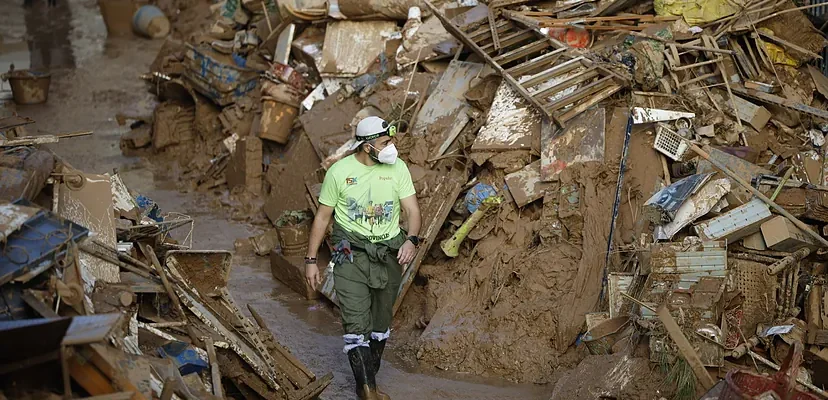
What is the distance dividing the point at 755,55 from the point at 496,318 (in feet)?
13.4

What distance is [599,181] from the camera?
8.23 meters

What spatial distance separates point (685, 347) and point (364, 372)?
2.40 meters

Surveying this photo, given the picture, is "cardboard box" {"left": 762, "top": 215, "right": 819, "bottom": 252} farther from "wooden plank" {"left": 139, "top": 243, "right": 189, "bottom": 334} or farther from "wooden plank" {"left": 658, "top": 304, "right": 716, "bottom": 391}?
"wooden plank" {"left": 139, "top": 243, "right": 189, "bottom": 334}

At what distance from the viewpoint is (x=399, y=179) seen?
671 cm

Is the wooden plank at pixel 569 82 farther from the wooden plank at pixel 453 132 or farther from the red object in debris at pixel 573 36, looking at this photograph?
the wooden plank at pixel 453 132

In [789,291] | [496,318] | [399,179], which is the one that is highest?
[399,179]

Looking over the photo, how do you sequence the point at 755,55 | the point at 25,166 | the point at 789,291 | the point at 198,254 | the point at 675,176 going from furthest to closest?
1. the point at 755,55
2. the point at 675,176
3. the point at 789,291
4. the point at 198,254
5. the point at 25,166

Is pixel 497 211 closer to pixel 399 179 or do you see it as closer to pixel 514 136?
pixel 514 136

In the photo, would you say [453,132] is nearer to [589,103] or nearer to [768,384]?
[589,103]

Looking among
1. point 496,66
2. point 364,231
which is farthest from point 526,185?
point 364,231

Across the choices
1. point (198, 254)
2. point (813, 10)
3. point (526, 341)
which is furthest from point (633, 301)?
point (813, 10)

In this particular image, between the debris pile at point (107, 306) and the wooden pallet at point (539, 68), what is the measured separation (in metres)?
3.56

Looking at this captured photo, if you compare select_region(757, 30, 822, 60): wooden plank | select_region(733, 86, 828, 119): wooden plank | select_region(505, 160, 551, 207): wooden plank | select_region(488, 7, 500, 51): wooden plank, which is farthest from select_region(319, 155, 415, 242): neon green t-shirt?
select_region(757, 30, 822, 60): wooden plank

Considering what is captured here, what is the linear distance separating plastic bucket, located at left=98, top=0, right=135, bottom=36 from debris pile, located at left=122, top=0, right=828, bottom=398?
10.8m
